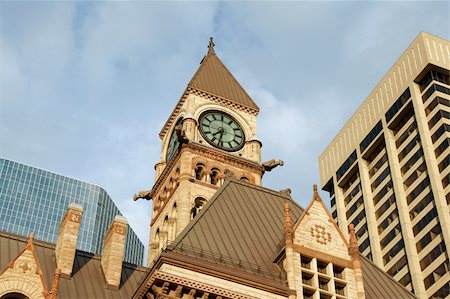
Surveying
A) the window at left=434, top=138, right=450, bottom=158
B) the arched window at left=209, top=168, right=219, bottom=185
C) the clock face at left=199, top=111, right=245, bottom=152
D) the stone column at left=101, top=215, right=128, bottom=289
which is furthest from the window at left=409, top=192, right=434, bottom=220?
the stone column at left=101, top=215, right=128, bottom=289

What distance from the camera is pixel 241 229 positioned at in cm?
3891

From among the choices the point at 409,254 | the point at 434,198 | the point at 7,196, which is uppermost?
the point at 7,196

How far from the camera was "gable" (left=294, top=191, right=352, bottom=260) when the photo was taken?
35.5 meters

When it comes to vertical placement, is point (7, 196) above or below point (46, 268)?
above

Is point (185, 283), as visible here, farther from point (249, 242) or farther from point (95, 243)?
point (95, 243)

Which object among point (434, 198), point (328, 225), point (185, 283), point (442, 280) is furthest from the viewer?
point (434, 198)

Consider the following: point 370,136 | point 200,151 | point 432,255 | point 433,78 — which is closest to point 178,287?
point 200,151

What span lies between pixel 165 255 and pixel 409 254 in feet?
236

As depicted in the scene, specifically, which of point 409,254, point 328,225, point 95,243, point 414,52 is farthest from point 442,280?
point 95,243

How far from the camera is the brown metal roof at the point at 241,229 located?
34.6 meters

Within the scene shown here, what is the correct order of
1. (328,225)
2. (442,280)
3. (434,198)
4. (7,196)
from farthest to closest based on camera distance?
(7,196) < (434,198) < (442,280) < (328,225)

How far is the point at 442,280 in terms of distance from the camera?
89.2m

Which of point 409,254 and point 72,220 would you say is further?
point 409,254

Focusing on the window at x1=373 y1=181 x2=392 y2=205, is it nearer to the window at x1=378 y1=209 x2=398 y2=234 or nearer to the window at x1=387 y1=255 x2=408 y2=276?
the window at x1=378 y1=209 x2=398 y2=234
